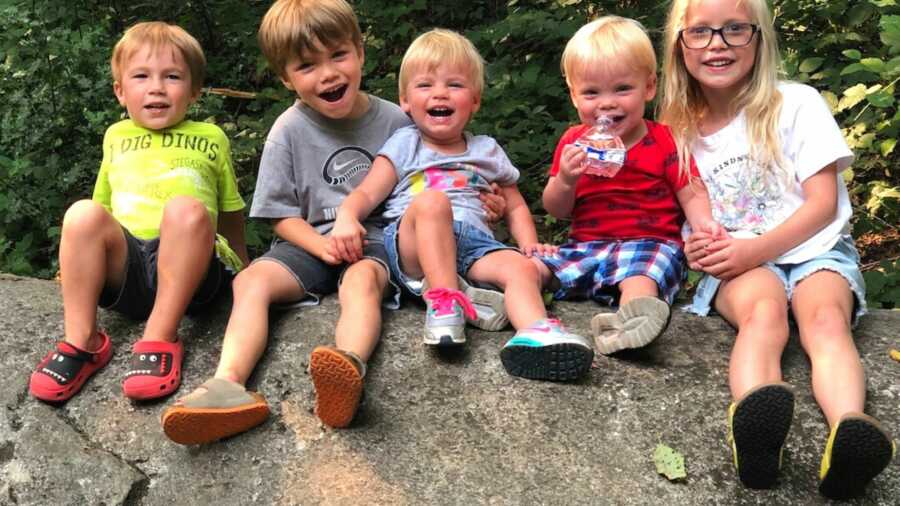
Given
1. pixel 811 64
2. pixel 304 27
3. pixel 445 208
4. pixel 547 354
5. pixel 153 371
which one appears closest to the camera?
pixel 547 354

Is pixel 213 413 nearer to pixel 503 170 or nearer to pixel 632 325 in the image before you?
pixel 632 325

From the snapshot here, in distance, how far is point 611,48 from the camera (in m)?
2.97

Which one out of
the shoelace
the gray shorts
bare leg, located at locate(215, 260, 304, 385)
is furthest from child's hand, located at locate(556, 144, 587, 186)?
bare leg, located at locate(215, 260, 304, 385)

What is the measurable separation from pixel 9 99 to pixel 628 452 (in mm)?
4126

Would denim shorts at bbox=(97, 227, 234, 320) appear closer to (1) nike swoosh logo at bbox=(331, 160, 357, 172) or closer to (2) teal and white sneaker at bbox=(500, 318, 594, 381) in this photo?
(1) nike swoosh logo at bbox=(331, 160, 357, 172)

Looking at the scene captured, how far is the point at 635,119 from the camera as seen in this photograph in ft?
10.1

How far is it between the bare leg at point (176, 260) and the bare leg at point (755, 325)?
177 cm

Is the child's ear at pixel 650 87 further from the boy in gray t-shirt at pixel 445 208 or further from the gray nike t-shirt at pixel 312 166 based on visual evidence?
the gray nike t-shirt at pixel 312 166

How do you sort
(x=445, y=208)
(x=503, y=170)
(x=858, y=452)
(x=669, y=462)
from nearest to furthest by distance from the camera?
1. (x=858, y=452)
2. (x=669, y=462)
3. (x=445, y=208)
4. (x=503, y=170)

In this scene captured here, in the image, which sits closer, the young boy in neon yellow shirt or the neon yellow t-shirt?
the young boy in neon yellow shirt

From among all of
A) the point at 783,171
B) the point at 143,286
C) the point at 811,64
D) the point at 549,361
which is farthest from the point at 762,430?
the point at 811,64

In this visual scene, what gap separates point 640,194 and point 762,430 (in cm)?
125

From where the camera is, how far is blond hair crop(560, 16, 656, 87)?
9.75 feet

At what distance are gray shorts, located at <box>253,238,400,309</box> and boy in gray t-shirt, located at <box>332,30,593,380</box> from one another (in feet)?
0.18
